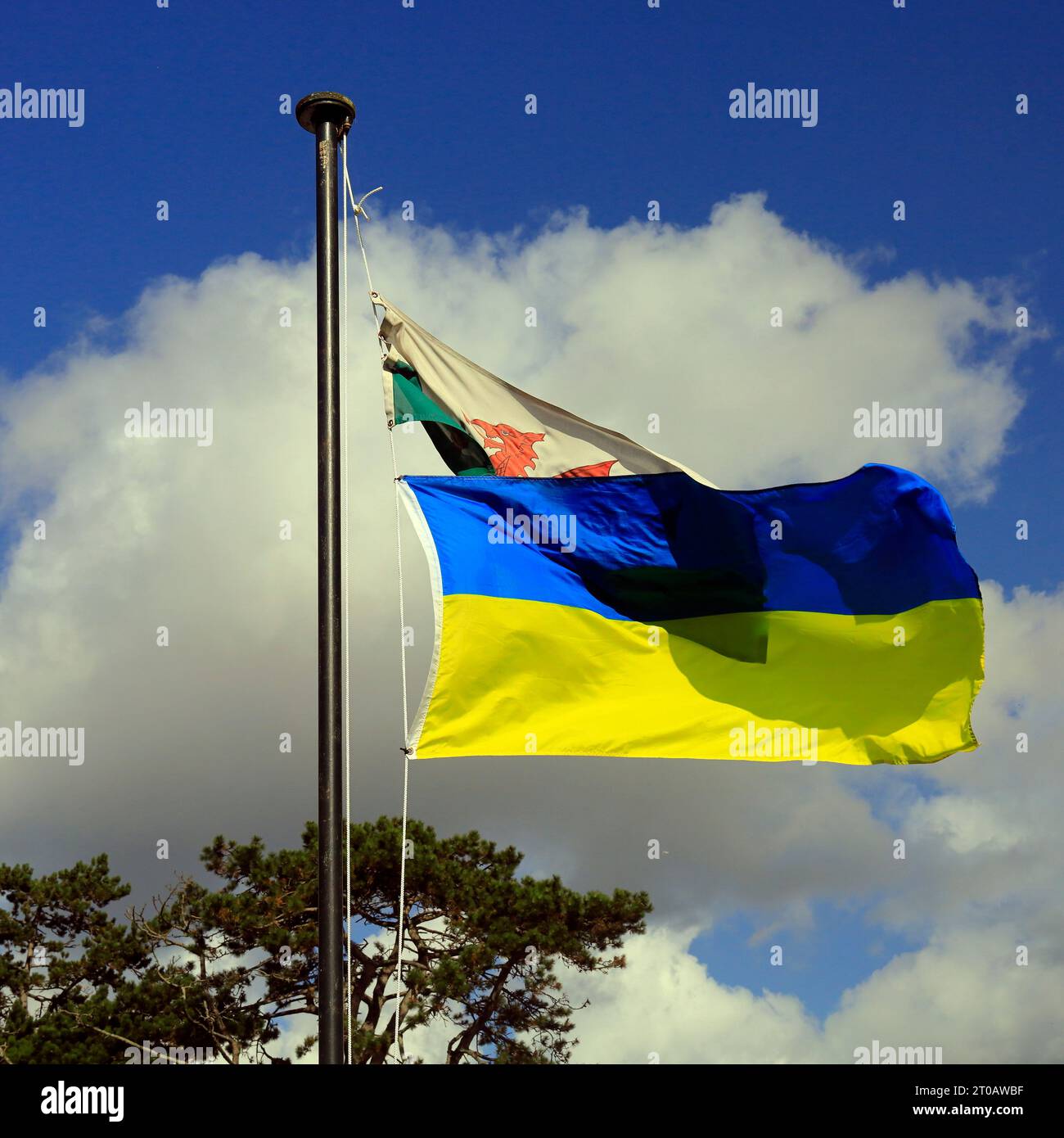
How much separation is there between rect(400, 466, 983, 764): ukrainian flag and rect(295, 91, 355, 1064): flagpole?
1.37 meters

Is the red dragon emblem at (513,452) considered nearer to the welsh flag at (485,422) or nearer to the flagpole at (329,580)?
the welsh flag at (485,422)

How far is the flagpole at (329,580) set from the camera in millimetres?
6145

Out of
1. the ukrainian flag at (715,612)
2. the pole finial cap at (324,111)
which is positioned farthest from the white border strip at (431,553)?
the pole finial cap at (324,111)

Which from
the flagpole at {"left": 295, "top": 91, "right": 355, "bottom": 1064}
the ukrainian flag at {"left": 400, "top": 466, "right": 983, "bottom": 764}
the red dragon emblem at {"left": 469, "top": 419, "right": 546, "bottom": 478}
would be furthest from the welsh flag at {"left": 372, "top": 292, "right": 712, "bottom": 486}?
the flagpole at {"left": 295, "top": 91, "right": 355, "bottom": 1064}

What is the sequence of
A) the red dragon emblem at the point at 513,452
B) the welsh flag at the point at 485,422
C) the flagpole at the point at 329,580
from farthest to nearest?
the red dragon emblem at the point at 513,452 → the welsh flag at the point at 485,422 → the flagpole at the point at 329,580

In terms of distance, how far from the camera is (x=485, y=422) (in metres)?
9.18

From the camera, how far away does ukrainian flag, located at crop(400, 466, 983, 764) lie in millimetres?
8578

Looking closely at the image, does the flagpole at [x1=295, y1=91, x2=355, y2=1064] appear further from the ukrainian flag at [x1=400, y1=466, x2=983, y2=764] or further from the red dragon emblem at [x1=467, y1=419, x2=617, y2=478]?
the red dragon emblem at [x1=467, y1=419, x2=617, y2=478]

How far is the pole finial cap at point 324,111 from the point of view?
7703mm

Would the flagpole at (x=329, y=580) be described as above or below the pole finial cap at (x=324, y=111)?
below

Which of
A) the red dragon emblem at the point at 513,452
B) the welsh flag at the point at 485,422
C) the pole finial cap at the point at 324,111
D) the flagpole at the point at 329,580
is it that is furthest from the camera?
the red dragon emblem at the point at 513,452

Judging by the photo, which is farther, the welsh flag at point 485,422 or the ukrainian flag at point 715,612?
the welsh flag at point 485,422
